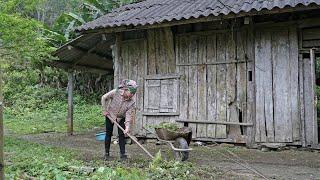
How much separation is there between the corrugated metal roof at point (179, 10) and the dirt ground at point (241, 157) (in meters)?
2.93

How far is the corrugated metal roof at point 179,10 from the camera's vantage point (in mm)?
7879

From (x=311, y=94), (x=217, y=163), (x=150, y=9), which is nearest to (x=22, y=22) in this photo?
(x=150, y=9)

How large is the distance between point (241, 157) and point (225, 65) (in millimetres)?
2383

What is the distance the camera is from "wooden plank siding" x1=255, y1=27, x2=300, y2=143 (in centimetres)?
859

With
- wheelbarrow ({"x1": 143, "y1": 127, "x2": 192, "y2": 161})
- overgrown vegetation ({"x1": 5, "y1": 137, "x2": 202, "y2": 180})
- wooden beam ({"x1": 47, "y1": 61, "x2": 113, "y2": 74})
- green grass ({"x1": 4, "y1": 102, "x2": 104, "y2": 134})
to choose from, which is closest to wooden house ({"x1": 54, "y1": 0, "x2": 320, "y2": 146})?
wooden beam ({"x1": 47, "y1": 61, "x2": 113, "y2": 74})

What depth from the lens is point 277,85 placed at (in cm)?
875

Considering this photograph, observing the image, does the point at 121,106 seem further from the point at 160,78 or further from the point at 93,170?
the point at 160,78

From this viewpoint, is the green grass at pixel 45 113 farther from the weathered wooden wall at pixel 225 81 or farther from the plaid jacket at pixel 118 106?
the plaid jacket at pixel 118 106

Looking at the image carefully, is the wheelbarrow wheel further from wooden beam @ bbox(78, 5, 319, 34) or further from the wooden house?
wooden beam @ bbox(78, 5, 319, 34)

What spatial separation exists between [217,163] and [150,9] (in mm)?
4773

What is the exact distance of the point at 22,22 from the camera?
325 inches

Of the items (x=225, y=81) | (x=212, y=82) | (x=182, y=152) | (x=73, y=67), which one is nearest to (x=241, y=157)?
(x=182, y=152)

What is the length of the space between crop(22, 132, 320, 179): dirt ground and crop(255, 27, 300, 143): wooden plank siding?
1.59ft

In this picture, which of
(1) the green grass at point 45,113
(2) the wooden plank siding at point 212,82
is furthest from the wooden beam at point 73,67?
(2) the wooden plank siding at point 212,82
